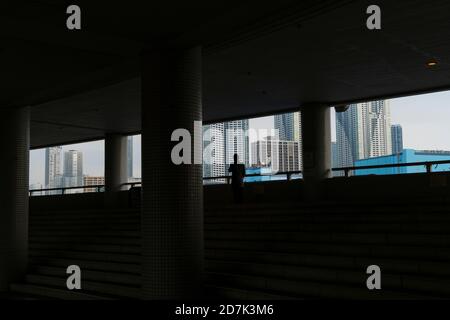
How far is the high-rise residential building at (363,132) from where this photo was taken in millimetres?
16344

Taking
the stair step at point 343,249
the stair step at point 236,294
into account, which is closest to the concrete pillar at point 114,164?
the stair step at point 343,249

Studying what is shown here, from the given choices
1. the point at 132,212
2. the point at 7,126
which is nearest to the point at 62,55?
the point at 7,126

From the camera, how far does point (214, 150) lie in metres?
19.8

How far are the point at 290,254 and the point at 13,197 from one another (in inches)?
280

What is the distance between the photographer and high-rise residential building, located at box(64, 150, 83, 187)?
26266 millimetres

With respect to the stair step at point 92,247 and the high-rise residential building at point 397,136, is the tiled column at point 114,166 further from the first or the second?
the high-rise residential building at point 397,136

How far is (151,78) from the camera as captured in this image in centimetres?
820

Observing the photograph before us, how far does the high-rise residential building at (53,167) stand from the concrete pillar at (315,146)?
14.9 meters

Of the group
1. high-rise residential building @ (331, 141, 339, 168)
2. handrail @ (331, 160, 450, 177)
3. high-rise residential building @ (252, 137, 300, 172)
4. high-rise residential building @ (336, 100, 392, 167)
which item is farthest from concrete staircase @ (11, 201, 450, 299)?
high-rise residential building @ (336, 100, 392, 167)

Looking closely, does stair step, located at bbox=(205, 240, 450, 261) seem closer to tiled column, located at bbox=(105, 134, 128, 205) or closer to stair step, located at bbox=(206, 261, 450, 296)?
stair step, located at bbox=(206, 261, 450, 296)

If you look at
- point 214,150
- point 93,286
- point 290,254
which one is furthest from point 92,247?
point 214,150

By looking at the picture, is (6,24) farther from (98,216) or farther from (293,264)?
(98,216)

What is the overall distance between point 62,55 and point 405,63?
7270mm

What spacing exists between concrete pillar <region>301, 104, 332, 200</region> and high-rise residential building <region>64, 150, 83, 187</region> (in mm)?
13761
